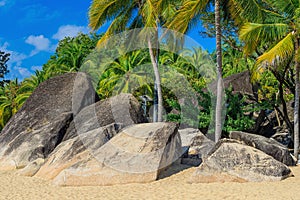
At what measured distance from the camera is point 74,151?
12430mm

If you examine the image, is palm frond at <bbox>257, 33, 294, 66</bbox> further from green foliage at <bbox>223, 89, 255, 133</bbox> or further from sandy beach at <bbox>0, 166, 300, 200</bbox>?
sandy beach at <bbox>0, 166, 300, 200</bbox>

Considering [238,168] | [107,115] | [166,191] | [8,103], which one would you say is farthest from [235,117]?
[8,103]

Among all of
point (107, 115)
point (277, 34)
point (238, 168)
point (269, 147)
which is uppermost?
point (277, 34)

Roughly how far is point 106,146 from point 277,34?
338 inches

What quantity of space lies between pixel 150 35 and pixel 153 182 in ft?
34.7

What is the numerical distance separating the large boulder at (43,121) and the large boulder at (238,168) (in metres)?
6.13

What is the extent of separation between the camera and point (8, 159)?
1452cm

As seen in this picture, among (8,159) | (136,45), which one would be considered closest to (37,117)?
(8,159)

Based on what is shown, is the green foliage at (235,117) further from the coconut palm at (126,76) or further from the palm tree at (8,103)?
the palm tree at (8,103)

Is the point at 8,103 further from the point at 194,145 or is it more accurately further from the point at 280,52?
the point at 280,52

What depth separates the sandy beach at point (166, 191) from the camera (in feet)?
30.3

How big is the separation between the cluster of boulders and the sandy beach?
15.2 inches

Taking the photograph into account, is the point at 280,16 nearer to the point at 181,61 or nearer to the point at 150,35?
the point at 150,35

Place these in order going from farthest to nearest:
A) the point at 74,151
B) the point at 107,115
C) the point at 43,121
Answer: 1. the point at 43,121
2. the point at 107,115
3. the point at 74,151
